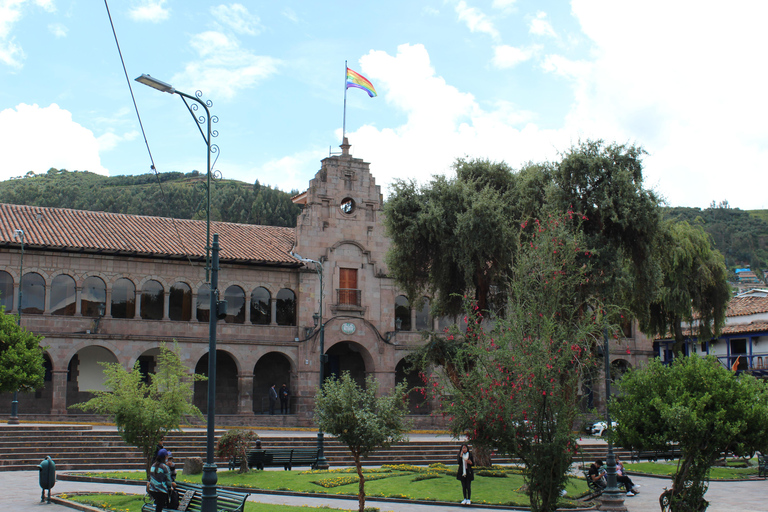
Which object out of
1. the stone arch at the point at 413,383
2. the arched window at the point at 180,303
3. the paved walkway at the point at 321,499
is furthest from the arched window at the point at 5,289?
the stone arch at the point at 413,383

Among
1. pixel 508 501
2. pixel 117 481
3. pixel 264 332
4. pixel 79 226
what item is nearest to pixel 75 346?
pixel 79 226

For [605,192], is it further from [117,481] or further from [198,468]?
[117,481]

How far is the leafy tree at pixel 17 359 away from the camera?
28719 millimetres

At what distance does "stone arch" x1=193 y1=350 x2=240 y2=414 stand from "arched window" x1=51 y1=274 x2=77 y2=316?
7.33 m

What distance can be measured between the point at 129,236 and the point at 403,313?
16.0 meters

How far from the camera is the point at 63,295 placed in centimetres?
3709

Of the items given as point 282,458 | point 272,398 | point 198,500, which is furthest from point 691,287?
point 198,500

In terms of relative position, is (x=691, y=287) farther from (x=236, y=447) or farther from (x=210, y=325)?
(x=210, y=325)

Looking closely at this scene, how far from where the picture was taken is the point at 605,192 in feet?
80.8

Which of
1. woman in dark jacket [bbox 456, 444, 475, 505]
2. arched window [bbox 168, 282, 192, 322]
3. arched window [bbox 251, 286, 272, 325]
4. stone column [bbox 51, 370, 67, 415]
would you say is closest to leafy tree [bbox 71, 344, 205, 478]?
woman in dark jacket [bbox 456, 444, 475, 505]

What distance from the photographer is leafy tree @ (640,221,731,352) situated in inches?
1558

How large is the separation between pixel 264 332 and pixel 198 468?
55.5 feet

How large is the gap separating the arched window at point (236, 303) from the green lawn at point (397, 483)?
1614cm

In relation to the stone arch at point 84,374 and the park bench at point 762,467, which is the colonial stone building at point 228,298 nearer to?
the stone arch at point 84,374
